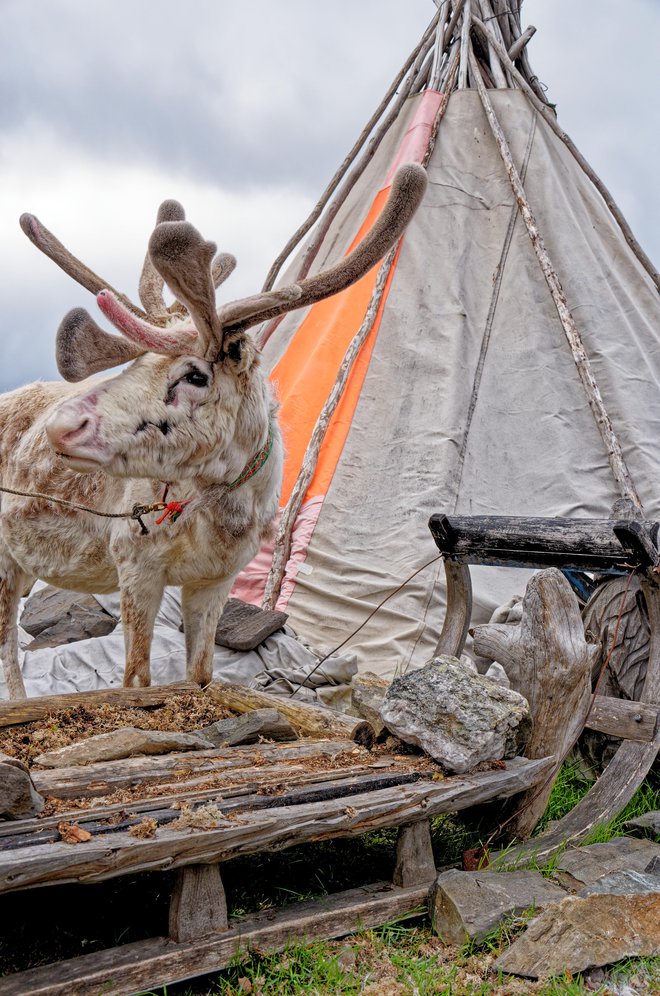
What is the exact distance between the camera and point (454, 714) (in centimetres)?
334

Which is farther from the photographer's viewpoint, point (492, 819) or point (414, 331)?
point (414, 331)

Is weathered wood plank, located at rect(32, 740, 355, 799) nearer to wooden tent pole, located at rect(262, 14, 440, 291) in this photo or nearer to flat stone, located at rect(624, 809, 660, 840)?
flat stone, located at rect(624, 809, 660, 840)

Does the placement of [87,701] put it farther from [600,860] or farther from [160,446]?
[600,860]

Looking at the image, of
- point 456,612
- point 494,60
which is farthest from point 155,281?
point 494,60

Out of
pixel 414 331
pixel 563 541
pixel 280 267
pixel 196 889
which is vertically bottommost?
pixel 196 889

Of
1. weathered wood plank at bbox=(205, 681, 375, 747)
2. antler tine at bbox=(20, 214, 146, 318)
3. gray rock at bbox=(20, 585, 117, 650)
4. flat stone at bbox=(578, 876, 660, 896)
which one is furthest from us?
gray rock at bbox=(20, 585, 117, 650)

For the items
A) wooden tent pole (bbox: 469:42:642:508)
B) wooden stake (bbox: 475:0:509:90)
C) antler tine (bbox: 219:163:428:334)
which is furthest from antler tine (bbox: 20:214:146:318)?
wooden stake (bbox: 475:0:509:90)

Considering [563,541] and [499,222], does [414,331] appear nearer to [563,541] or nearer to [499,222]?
[499,222]

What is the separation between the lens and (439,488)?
6.81 meters

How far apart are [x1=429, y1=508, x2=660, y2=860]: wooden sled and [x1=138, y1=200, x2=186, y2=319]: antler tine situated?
1.76 m

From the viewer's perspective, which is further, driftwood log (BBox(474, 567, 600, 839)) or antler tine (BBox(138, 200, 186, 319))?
antler tine (BBox(138, 200, 186, 319))

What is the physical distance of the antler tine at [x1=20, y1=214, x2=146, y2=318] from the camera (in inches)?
165

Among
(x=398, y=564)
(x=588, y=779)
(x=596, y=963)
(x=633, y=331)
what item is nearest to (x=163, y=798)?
(x=596, y=963)

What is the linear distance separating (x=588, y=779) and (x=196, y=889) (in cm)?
235
